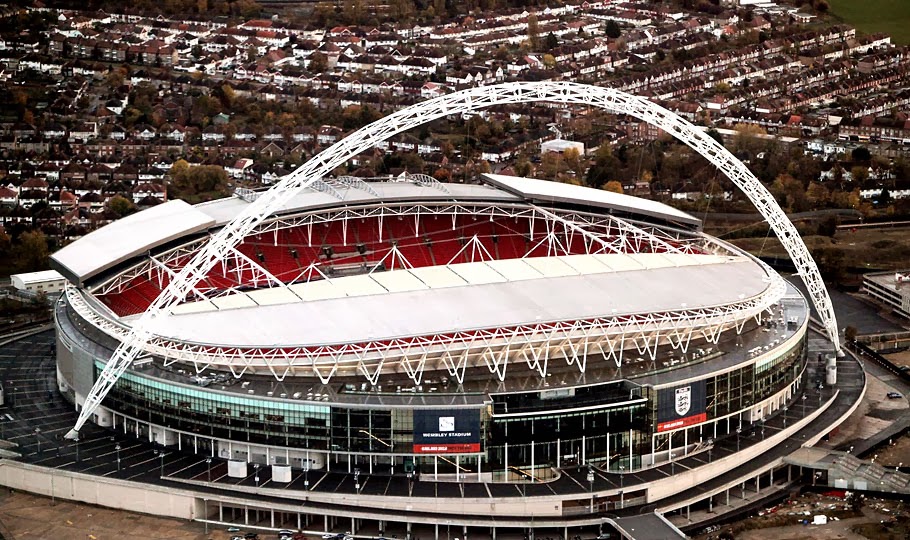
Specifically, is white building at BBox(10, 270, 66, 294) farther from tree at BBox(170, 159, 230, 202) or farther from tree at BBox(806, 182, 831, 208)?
tree at BBox(806, 182, 831, 208)

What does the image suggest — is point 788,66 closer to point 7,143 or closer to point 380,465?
point 7,143

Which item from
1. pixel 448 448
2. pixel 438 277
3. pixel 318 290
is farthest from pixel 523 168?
pixel 448 448

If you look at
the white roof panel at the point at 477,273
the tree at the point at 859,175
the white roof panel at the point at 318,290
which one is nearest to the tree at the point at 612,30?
the tree at the point at 859,175

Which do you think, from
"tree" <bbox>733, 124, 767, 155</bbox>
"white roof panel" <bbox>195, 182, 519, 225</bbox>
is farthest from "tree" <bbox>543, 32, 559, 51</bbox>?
"white roof panel" <bbox>195, 182, 519, 225</bbox>

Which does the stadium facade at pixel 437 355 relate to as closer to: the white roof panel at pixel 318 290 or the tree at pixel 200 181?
the white roof panel at pixel 318 290

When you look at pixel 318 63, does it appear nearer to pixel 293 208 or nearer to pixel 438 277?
pixel 293 208

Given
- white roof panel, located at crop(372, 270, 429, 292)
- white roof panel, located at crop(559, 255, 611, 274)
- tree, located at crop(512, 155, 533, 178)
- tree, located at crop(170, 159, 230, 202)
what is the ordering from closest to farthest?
1. white roof panel, located at crop(372, 270, 429, 292)
2. white roof panel, located at crop(559, 255, 611, 274)
3. tree, located at crop(170, 159, 230, 202)
4. tree, located at crop(512, 155, 533, 178)
